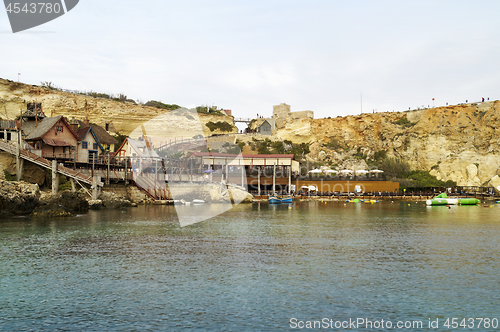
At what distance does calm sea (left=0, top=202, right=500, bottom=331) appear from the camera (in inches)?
478

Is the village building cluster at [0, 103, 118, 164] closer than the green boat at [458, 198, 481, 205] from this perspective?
Yes

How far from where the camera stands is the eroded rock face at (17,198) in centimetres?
3672

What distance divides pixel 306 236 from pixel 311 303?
1406 centimetres

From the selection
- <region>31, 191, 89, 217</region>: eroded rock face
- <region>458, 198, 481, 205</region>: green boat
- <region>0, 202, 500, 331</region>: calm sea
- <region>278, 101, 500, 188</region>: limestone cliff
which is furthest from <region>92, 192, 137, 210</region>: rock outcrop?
<region>278, 101, 500, 188</region>: limestone cliff

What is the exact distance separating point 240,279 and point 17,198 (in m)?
29.9

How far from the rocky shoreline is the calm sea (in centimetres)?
824

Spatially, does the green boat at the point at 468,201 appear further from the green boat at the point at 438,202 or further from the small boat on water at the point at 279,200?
the small boat on water at the point at 279,200

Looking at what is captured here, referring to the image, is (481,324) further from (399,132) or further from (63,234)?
(399,132)

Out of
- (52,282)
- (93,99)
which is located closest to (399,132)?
(93,99)

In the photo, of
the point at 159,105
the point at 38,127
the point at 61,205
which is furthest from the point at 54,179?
the point at 159,105

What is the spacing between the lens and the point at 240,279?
16281mm

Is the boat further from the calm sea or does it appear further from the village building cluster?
the calm sea

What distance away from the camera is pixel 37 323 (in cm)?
1152

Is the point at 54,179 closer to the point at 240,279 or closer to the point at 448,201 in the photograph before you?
the point at 240,279
